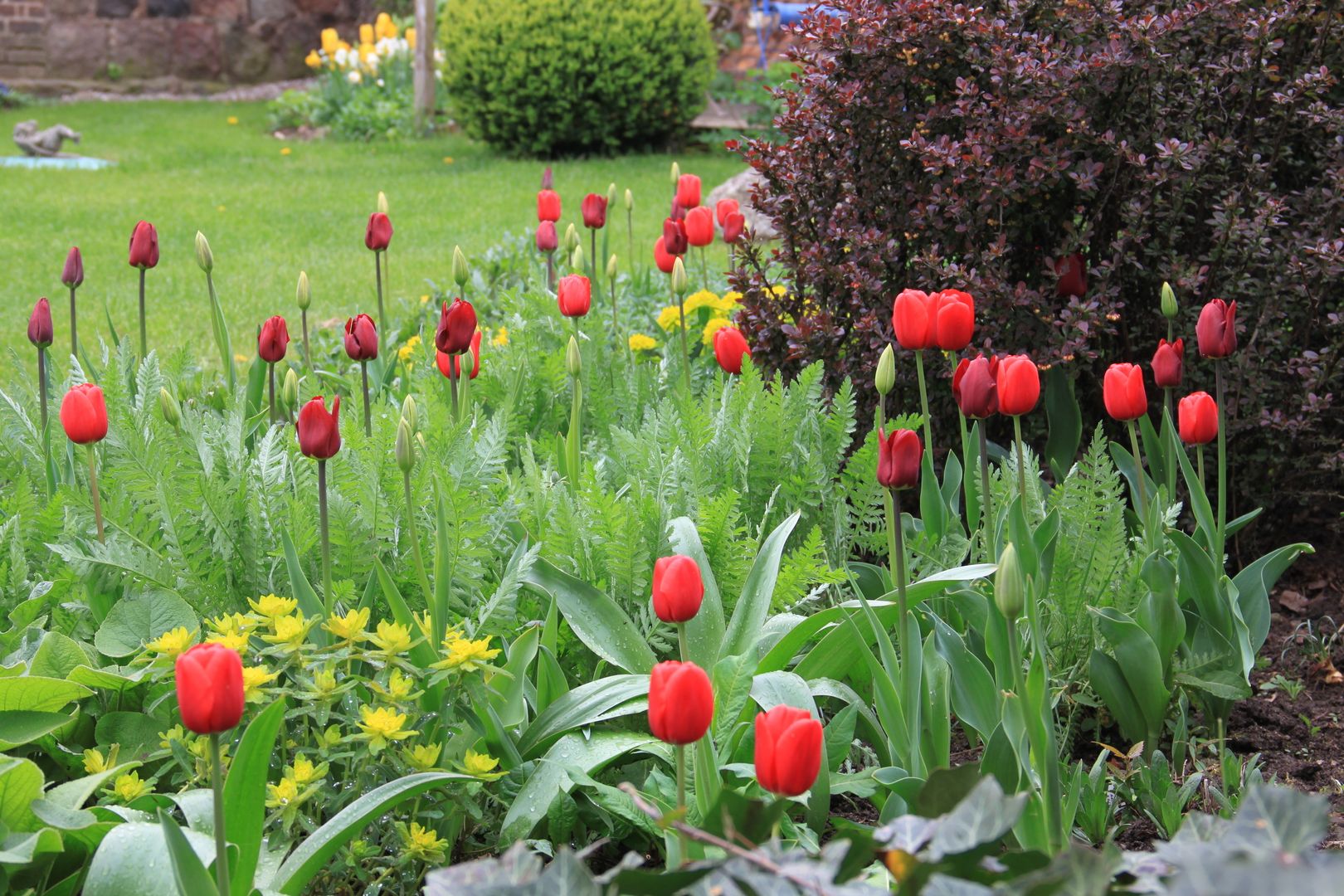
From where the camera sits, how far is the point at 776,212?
3.21 meters

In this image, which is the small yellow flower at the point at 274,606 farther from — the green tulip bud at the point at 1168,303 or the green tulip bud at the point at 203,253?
the green tulip bud at the point at 1168,303

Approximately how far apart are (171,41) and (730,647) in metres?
14.4

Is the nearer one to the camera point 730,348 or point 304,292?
point 730,348

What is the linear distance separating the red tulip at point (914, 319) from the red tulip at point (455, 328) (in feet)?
2.64

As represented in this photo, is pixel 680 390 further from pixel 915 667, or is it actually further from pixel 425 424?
pixel 915 667

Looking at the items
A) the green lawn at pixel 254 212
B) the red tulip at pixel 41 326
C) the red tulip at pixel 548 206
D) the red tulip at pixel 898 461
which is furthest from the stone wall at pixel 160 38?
the red tulip at pixel 898 461

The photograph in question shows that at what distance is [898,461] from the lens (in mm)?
1542

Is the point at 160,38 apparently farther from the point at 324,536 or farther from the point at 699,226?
the point at 324,536

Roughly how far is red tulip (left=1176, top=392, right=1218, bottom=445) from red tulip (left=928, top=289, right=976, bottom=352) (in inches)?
15.0

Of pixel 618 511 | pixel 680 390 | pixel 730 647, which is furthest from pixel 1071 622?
pixel 680 390

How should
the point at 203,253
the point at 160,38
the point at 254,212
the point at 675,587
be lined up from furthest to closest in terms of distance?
the point at 160,38, the point at 254,212, the point at 203,253, the point at 675,587

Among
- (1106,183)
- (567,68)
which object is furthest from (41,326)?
(567,68)

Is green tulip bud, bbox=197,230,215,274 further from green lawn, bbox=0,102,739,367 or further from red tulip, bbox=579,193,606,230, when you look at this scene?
red tulip, bbox=579,193,606,230

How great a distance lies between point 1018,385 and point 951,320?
17cm
